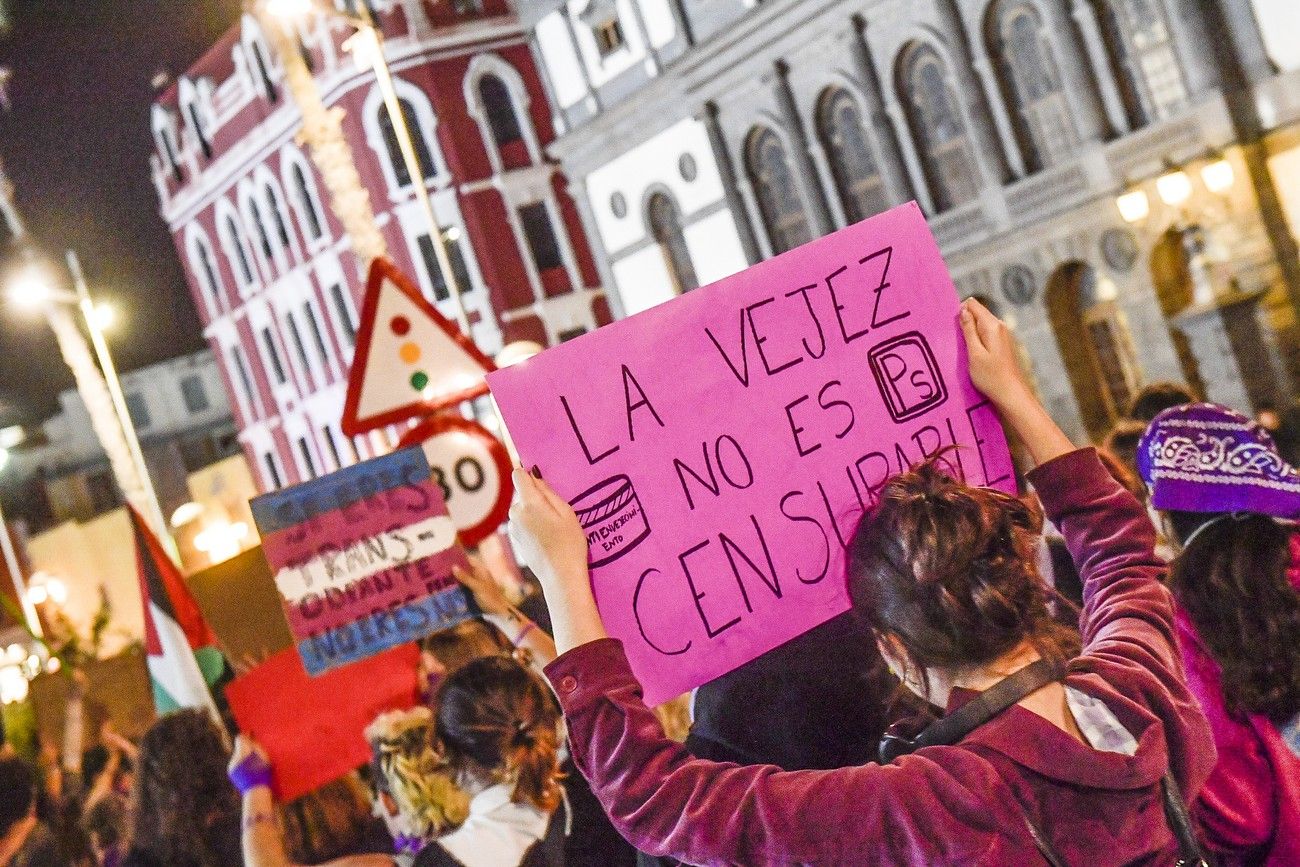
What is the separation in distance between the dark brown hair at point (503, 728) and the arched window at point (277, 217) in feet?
113

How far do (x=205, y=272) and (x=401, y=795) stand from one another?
3958 cm

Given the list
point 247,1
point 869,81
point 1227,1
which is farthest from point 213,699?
point 247,1

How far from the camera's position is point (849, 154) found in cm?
2320

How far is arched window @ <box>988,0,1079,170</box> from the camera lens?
65.1 feet

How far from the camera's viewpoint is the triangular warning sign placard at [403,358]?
5.68 m

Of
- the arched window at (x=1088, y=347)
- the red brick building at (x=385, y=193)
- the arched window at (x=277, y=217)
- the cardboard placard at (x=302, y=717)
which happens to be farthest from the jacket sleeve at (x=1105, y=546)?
the arched window at (x=277, y=217)

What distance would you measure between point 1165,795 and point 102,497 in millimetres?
59297

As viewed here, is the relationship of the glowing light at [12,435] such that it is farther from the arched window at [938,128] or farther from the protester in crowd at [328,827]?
the protester in crowd at [328,827]

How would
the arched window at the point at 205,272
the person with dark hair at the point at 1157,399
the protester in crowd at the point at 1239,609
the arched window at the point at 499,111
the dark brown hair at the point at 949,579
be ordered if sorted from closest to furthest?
the dark brown hair at the point at 949,579 < the protester in crowd at the point at 1239,609 < the person with dark hair at the point at 1157,399 < the arched window at the point at 499,111 < the arched window at the point at 205,272

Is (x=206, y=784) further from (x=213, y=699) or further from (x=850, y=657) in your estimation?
(x=850, y=657)

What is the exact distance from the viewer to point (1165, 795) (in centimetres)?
194

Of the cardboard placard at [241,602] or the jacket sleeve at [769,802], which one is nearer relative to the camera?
the jacket sleeve at [769,802]

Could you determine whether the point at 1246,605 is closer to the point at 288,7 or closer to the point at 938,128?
the point at 288,7

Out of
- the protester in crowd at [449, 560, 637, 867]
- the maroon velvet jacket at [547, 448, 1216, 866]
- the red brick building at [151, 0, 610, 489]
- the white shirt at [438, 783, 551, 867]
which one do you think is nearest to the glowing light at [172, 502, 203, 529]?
the red brick building at [151, 0, 610, 489]
